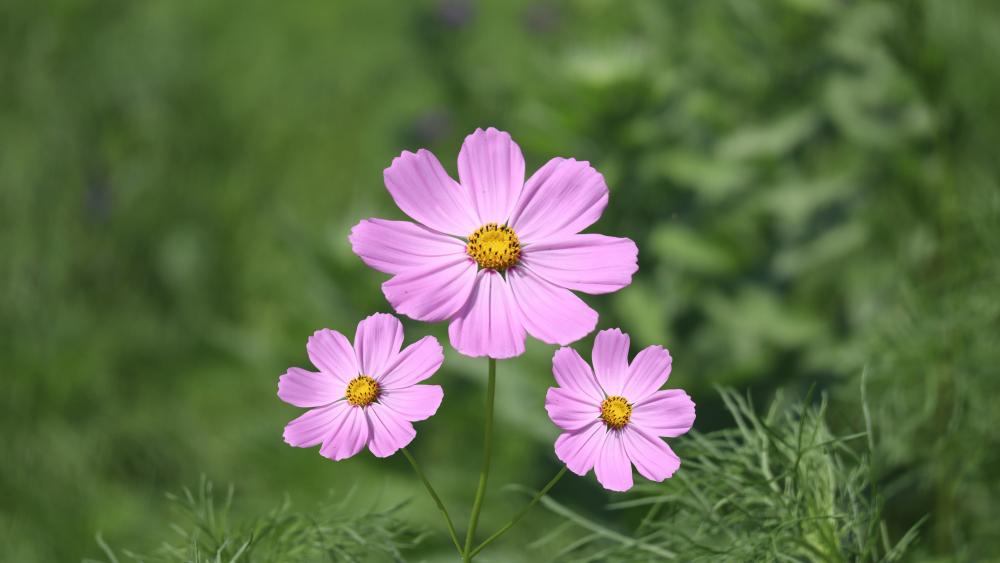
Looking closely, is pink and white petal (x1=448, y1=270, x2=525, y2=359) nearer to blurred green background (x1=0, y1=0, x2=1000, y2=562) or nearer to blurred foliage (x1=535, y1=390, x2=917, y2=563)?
blurred foliage (x1=535, y1=390, x2=917, y2=563)

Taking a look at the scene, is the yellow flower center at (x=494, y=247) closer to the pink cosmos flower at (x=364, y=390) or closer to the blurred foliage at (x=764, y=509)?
the pink cosmos flower at (x=364, y=390)

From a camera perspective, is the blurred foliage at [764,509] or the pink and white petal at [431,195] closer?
the pink and white petal at [431,195]

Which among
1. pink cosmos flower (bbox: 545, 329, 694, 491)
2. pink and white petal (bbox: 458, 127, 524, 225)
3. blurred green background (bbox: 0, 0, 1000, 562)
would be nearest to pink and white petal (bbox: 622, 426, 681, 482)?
pink cosmos flower (bbox: 545, 329, 694, 491)

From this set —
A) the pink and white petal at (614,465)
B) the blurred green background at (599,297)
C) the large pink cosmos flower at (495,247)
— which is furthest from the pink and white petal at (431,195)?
the blurred green background at (599,297)

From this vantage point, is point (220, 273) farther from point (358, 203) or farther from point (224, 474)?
point (224, 474)

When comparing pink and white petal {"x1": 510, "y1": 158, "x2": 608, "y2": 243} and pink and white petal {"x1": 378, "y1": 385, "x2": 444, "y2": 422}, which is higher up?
pink and white petal {"x1": 510, "y1": 158, "x2": 608, "y2": 243}

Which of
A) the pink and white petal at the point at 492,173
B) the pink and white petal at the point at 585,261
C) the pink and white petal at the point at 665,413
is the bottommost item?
the pink and white petal at the point at 665,413

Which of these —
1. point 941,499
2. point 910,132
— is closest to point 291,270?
point 910,132

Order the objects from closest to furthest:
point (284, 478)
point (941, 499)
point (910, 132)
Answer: point (941, 499)
point (910, 132)
point (284, 478)
